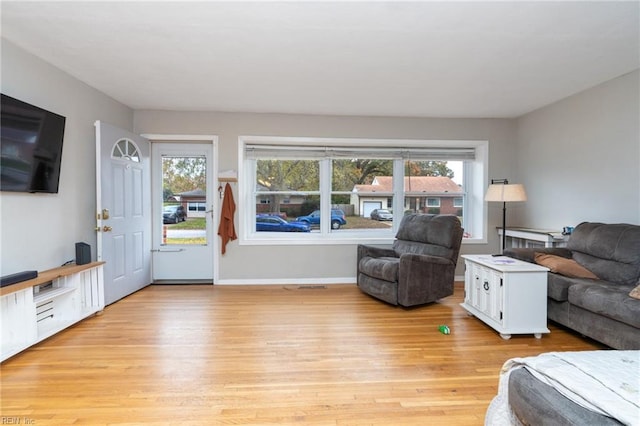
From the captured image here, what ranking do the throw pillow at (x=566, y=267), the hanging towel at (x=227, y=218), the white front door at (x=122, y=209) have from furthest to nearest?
the hanging towel at (x=227, y=218) < the white front door at (x=122, y=209) < the throw pillow at (x=566, y=267)

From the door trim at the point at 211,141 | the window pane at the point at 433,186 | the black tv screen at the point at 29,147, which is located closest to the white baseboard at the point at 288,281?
the door trim at the point at 211,141

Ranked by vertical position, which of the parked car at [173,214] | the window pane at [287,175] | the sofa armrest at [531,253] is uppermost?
the window pane at [287,175]

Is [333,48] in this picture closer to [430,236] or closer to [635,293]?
[430,236]

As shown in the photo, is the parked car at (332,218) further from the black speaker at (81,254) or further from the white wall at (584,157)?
the white wall at (584,157)

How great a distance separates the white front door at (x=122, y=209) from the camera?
312cm

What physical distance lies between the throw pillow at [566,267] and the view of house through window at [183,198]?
400 cm

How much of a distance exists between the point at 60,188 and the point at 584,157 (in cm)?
537

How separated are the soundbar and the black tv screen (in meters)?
0.63

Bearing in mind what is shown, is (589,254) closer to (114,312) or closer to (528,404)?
(528,404)

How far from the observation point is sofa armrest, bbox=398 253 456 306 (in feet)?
10.4

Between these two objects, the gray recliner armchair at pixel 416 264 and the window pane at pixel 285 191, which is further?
the window pane at pixel 285 191

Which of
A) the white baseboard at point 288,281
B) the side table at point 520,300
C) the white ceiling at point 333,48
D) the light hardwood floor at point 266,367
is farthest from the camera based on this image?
the white baseboard at point 288,281

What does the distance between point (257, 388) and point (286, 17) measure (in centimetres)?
237

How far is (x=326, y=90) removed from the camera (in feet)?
10.7
